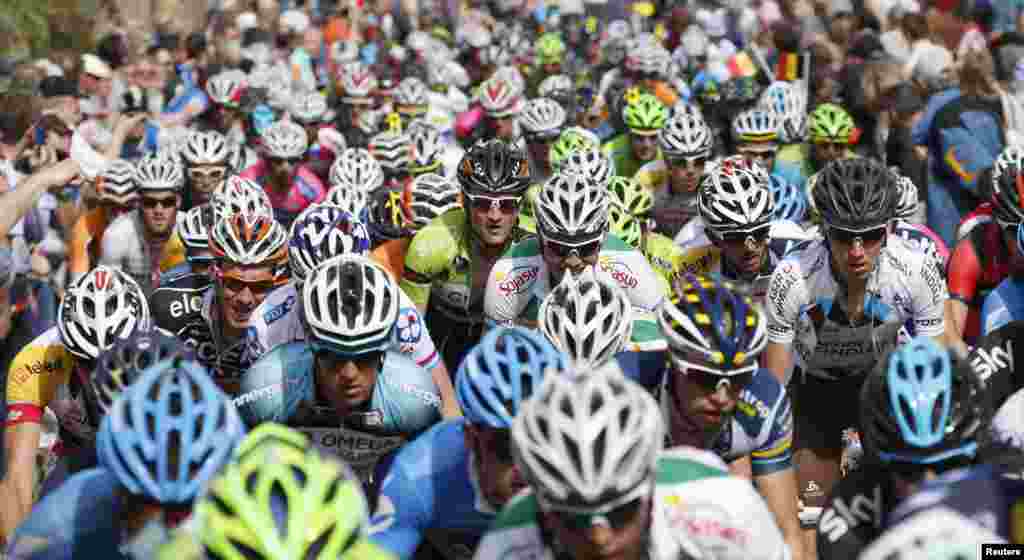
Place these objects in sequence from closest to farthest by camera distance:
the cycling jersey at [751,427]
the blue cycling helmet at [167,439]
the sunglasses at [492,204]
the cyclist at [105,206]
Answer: the blue cycling helmet at [167,439], the cycling jersey at [751,427], the sunglasses at [492,204], the cyclist at [105,206]

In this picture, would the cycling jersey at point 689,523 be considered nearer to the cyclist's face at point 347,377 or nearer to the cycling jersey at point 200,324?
the cyclist's face at point 347,377

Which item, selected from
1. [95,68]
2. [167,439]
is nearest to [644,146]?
[95,68]

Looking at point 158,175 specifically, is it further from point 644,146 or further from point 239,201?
point 644,146

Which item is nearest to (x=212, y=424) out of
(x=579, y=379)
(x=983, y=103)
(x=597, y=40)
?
(x=579, y=379)

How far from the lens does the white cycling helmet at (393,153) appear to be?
1175 centimetres

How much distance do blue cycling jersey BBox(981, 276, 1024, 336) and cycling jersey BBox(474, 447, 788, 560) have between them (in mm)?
2893

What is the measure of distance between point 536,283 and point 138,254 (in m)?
4.08

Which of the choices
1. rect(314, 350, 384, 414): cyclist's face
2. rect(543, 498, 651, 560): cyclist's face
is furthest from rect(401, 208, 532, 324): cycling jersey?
rect(543, 498, 651, 560): cyclist's face

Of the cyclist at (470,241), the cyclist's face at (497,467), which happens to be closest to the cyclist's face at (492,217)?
the cyclist at (470,241)

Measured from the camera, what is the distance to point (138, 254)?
9898 mm

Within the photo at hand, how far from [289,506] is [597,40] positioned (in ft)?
67.7

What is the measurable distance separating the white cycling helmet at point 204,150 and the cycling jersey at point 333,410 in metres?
5.95

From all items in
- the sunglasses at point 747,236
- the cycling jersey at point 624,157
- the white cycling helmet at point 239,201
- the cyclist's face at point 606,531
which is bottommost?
the cycling jersey at point 624,157

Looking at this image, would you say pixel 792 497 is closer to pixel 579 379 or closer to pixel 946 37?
pixel 579 379
